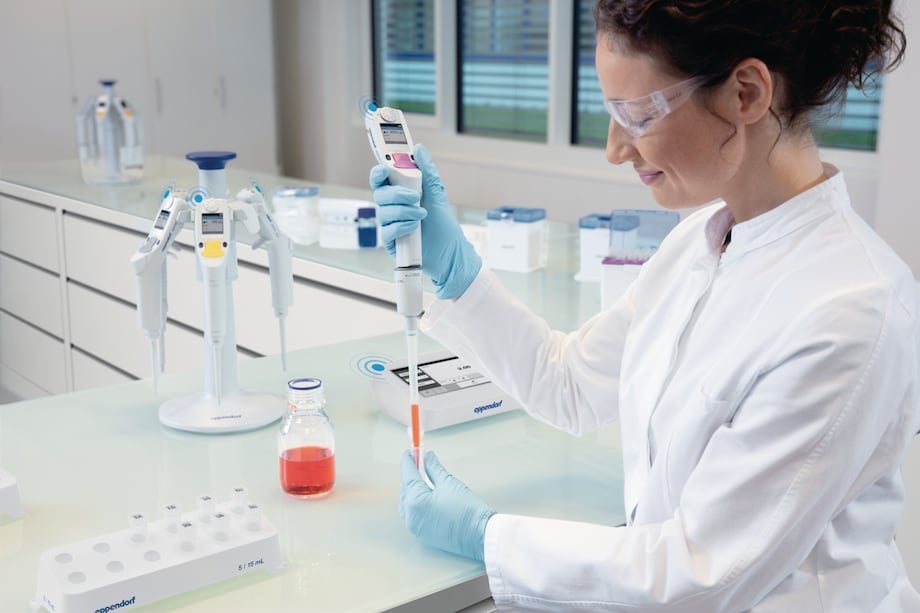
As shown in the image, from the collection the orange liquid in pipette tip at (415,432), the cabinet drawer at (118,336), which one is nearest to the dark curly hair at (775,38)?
the orange liquid in pipette tip at (415,432)

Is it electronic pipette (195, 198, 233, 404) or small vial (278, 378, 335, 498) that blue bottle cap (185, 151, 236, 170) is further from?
small vial (278, 378, 335, 498)

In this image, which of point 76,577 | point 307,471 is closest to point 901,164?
point 307,471

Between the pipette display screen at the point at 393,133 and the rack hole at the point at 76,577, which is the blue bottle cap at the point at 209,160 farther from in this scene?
the rack hole at the point at 76,577

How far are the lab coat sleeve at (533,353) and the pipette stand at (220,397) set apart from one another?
31 centimetres

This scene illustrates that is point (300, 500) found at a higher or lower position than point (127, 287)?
higher

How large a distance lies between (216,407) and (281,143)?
552 centimetres

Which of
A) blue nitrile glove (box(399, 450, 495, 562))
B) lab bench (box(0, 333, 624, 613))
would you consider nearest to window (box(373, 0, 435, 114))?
lab bench (box(0, 333, 624, 613))

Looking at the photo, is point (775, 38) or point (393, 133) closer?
point (775, 38)

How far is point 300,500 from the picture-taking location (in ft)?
4.22

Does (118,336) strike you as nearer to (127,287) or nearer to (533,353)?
(127,287)

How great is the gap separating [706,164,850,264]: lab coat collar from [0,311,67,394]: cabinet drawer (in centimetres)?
340

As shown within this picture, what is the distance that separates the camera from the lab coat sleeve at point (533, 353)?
1.40m

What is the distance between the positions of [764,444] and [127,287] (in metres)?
2.91

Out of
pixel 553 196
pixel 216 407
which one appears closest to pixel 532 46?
pixel 553 196
